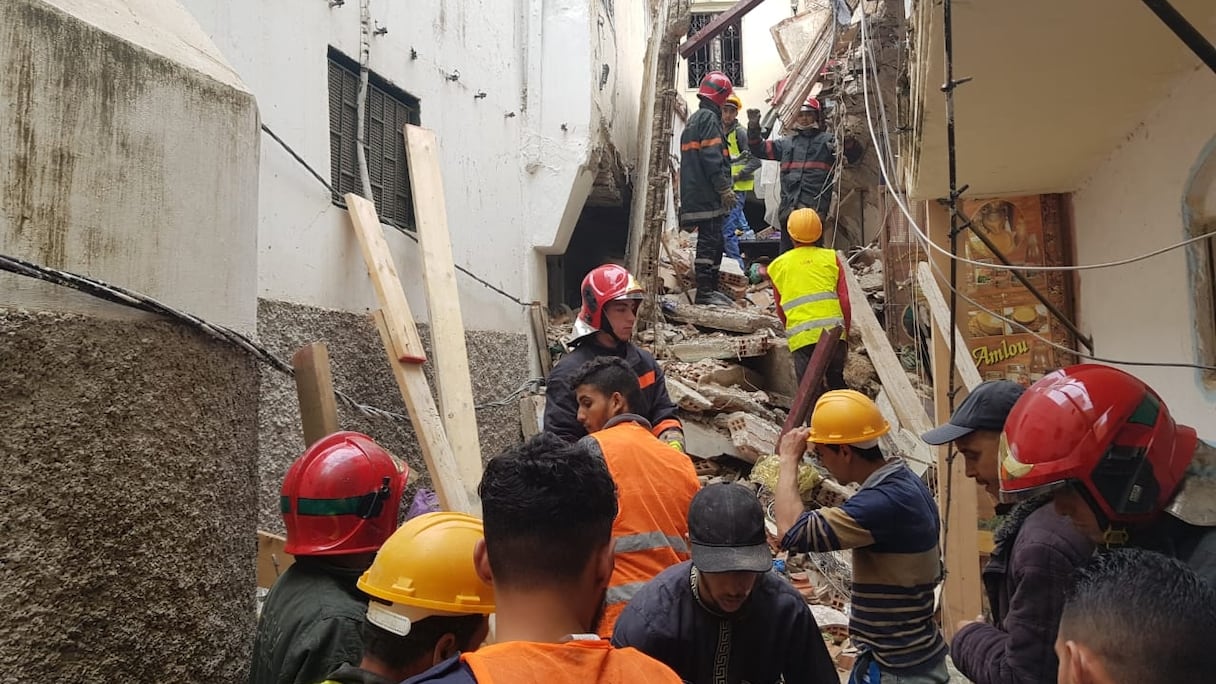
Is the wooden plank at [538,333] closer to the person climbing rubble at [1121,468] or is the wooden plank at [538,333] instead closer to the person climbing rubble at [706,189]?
the person climbing rubble at [706,189]

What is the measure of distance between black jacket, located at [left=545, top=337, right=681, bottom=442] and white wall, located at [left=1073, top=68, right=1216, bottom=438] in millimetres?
2335

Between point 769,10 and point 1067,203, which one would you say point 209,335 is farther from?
point 769,10

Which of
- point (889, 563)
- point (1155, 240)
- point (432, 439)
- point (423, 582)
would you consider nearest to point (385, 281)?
point (432, 439)

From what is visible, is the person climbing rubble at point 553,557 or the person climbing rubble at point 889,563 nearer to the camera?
the person climbing rubble at point 553,557

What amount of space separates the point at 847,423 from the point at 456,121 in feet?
14.3

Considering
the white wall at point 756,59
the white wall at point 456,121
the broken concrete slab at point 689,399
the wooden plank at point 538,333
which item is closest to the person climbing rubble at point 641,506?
the white wall at point 456,121

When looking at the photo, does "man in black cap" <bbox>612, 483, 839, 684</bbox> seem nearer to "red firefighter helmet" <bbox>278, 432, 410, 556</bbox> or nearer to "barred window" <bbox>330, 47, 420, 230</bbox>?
"red firefighter helmet" <bbox>278, 432, 410, 556</bbox>

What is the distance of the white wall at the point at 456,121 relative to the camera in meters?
3.93

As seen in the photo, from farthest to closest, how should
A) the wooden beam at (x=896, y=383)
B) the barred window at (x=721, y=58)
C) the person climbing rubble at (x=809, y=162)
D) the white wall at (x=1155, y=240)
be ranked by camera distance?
the barred window at (x=721, y=58)
the person climbing rubble at (x=809, y=162)
the wooden beam at (x=896, y=383)
the white wall at (x=1155, y=240)

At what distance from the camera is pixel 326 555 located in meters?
2.07

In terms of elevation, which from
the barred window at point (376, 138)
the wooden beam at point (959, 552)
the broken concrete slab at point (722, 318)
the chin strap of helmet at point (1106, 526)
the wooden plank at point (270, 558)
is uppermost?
the barred window at point (376, 138)

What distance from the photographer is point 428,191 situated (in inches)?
205

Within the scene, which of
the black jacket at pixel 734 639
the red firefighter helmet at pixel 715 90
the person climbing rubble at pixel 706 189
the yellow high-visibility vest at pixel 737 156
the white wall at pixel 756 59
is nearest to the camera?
the black jacket at pixel 734 639

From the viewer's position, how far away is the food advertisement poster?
4.93 m
